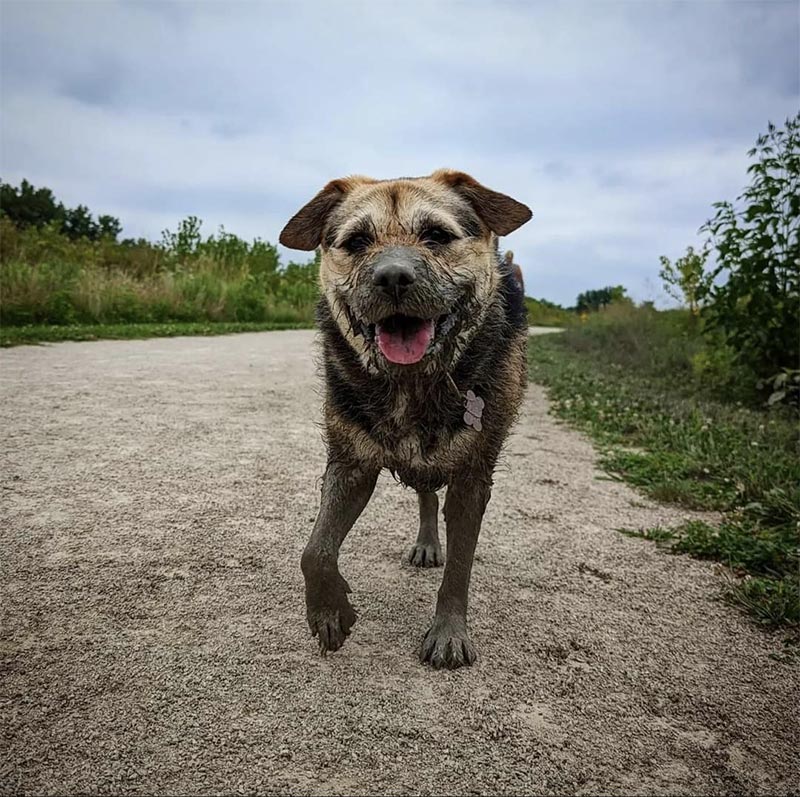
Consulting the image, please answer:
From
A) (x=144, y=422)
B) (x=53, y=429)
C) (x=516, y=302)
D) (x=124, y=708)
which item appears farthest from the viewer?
(x=144, y=422)

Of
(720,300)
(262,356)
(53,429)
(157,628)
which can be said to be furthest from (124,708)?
(262,356)

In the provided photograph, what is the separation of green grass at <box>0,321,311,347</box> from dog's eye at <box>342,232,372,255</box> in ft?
25.7

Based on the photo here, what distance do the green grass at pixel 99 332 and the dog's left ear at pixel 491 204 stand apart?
798 cm

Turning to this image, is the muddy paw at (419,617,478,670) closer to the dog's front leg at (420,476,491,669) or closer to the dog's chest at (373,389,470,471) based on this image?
the dog's front leg at (420,476,491,669)

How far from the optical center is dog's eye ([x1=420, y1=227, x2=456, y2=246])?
8.91ft

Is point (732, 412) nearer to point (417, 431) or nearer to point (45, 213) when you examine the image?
point (417, 431)

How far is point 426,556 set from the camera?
3.38 meters

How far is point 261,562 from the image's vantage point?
3.19m

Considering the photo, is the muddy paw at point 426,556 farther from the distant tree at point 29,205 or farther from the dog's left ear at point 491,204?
the distant tree at point 29,205

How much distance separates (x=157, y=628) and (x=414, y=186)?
1.99m

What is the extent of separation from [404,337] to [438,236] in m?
0.52

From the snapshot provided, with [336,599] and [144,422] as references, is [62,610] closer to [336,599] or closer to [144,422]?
[336,599]

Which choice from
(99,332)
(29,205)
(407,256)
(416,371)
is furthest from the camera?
(29,205)

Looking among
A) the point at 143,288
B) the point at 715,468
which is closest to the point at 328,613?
the point at 715,468
